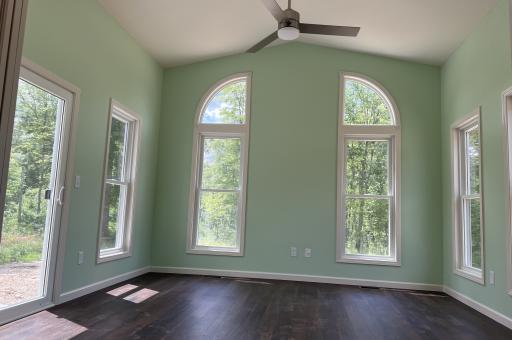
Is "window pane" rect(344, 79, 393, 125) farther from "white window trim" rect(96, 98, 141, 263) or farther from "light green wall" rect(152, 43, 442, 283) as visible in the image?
"white window trim" rect(96, 98, 141, 263)

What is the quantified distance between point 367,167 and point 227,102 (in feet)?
7.08

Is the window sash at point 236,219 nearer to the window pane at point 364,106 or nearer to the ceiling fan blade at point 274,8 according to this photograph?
the window pane at point 364,106

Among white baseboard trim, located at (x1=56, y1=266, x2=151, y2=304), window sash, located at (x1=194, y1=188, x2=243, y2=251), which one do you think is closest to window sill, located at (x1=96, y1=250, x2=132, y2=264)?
white baseboard trim, located at (x1=56, y1=266, x2=151, y2=304)

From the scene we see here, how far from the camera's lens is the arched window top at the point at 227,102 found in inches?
217

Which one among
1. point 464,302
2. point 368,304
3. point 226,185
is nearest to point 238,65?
point 226,185

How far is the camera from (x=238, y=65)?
18.2ft

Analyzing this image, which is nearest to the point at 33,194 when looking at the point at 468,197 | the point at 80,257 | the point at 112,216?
the point at 80,257

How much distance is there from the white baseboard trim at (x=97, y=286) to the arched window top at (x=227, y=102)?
2.19m

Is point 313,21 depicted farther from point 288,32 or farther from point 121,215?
point 121,215

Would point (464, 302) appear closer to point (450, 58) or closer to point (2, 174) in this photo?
point (450, 58)

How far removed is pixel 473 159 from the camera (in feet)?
13.9

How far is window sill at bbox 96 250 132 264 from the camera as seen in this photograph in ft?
13.5

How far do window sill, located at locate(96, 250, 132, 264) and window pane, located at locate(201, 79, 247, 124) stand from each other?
2076 millimetres

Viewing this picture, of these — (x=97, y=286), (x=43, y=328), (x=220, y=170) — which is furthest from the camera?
(x=220, y=170)
